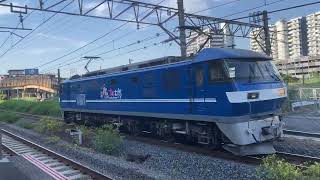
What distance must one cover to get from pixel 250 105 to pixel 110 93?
394 inches

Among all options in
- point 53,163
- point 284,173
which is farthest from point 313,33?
point 284,173

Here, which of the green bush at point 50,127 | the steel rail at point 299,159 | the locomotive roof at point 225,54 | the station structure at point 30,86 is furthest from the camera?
the station structure at point 30,86

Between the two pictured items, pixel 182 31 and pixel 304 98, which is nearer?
pixel 182 31

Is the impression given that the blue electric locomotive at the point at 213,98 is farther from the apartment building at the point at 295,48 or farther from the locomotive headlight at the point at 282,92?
the apartment building at the point at 295,48

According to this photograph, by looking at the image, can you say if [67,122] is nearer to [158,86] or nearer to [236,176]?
[158,86]

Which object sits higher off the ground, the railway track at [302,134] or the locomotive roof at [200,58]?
the locomotive roof at [200,58]

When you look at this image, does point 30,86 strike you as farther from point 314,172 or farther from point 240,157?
point 314,172

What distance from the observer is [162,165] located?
525 inches

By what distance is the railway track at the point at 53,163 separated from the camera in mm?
12500

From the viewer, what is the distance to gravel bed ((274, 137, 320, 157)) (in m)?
14.1

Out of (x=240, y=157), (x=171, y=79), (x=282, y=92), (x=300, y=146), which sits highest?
(x=171, y=79)

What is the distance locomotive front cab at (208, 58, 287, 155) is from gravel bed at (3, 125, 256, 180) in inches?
40.4

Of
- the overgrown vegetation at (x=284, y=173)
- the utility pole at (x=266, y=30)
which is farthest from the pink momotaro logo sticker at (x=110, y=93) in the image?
the utility pole at (x=266, y=30)

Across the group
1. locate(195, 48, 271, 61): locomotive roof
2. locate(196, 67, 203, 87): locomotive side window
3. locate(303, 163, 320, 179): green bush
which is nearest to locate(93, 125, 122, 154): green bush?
locate(196, 67, 203, 87): locomotive side window
